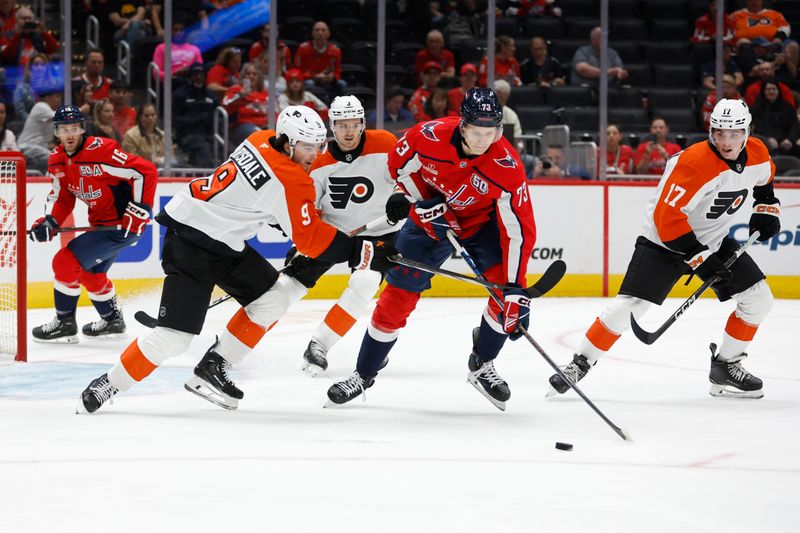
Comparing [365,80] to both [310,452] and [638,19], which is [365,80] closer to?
[638,19]

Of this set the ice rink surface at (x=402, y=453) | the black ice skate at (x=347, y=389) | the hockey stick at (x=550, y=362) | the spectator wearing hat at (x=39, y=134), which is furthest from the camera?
the spectator wearing hat at (x=39, y=134)

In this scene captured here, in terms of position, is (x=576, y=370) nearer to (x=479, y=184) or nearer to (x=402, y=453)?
(x=479, y=184)

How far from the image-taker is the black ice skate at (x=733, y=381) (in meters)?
4.67

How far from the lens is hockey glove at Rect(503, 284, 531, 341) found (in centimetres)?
407

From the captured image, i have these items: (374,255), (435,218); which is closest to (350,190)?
(435,218)

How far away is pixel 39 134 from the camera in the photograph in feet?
24.4

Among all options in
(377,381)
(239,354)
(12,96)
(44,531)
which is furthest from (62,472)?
(12,96)

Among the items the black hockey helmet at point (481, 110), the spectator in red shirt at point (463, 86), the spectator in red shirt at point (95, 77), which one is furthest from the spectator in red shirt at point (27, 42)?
the black hockey helmet at point (481, 110)

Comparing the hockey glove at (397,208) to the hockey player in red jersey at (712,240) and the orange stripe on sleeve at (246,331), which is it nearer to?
the orange stripe on sleeve at (246,331)

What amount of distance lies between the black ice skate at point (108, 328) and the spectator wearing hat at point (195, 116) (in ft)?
6.41

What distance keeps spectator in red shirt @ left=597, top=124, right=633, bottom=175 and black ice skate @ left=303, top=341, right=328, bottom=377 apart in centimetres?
417

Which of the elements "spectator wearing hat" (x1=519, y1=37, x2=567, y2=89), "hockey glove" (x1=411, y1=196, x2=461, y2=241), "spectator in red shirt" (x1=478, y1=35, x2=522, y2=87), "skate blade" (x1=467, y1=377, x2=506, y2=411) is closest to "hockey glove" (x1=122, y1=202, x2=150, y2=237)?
"hockey glove" (x1=411, y1=196, x2=461, y2=241)

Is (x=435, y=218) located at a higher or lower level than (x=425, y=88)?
lower

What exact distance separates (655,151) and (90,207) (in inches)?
180
